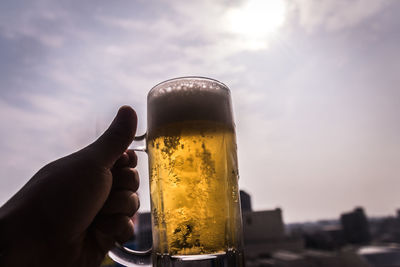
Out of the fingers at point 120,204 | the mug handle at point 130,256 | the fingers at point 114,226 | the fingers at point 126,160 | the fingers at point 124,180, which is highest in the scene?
A: the fingers at point 126,160

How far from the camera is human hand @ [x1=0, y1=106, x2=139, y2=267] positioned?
1.07m

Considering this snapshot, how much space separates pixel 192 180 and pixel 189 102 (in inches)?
12.5

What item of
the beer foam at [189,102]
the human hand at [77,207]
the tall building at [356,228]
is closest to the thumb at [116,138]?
the human hand at [77,207]

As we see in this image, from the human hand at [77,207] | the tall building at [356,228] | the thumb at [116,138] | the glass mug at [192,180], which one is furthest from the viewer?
the tall building at [356,228]

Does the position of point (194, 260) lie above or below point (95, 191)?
below

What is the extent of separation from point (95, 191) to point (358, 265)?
53.7 feet

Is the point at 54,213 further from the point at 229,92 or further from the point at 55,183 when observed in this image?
the point at 229,92

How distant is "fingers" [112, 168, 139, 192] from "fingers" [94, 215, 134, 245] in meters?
0.15

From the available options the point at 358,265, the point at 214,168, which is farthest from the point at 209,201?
the point at 358,265

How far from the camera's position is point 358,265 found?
13.8 m

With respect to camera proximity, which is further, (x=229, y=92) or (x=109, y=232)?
(x=109, y=232)

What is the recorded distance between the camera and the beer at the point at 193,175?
36.9 inches

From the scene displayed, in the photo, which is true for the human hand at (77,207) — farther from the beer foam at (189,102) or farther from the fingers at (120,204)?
the beer foam at (189,102)

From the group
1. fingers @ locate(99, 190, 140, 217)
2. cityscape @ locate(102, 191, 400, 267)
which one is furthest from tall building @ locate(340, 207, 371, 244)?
fingers @ locate(99, 190, 140, 217)
